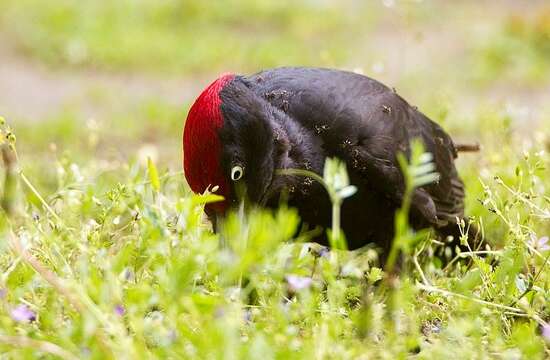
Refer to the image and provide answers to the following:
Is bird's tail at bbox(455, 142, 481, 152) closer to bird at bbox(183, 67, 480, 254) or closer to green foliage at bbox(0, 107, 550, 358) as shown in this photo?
bird at bbox(183, 67, 480, 254)

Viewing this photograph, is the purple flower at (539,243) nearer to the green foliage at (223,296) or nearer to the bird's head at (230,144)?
the green foliage at (223,296)

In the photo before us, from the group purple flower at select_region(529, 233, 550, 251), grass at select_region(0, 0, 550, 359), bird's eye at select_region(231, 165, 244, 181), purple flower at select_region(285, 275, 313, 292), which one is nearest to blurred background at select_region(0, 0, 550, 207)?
grass at select_region(0, 0, 550, 359)

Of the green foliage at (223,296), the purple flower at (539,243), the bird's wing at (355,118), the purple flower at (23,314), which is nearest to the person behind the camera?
the green foliage at (223,296)

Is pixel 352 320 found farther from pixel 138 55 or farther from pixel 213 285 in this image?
pixel 138 55

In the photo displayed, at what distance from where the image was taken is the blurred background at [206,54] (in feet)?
27.2

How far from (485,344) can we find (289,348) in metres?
0.61

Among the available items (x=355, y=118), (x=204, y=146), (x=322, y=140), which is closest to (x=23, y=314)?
(x=204, y=146)

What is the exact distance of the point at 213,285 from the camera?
2.69 m

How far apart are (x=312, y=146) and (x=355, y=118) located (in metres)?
0.22

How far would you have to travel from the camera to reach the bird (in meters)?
3.24

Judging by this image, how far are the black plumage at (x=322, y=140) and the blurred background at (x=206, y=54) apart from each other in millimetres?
3627

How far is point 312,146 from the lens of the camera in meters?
3.66

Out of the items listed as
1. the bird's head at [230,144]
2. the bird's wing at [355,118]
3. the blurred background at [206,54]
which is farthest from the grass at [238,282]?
the blurred background at [206,54]

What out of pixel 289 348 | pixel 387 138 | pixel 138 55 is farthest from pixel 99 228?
pixel 138 55
